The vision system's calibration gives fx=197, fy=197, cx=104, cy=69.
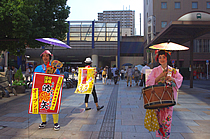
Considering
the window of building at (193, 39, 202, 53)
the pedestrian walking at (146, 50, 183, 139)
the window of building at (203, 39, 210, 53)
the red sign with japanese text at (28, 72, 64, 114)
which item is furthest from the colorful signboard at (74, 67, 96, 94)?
the window of building at (203, 39, 210, 53)

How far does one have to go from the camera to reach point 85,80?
21.6ft

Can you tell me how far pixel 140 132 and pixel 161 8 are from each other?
112 feet

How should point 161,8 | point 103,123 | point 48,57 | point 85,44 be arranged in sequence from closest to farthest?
point 48,57 → point 103,123 → point 161,8 → point 85,44

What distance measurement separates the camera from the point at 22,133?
13.8 feet

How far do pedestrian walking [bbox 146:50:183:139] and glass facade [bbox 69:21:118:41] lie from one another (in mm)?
41700

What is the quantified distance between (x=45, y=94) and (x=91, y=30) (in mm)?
41406

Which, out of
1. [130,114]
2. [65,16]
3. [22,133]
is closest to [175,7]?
[65,16]

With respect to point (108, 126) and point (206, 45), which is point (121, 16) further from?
point (108, 126)

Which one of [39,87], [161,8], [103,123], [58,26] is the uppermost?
[161,8]

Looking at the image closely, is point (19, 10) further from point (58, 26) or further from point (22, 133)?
point (22, 133)

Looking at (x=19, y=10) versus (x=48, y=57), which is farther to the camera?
(x=19, y=10)

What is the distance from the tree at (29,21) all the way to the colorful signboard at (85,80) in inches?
197

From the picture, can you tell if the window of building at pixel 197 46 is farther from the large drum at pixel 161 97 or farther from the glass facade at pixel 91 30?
the large drum at pixel 161 97

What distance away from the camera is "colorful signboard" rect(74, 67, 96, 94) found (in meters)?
6.41
